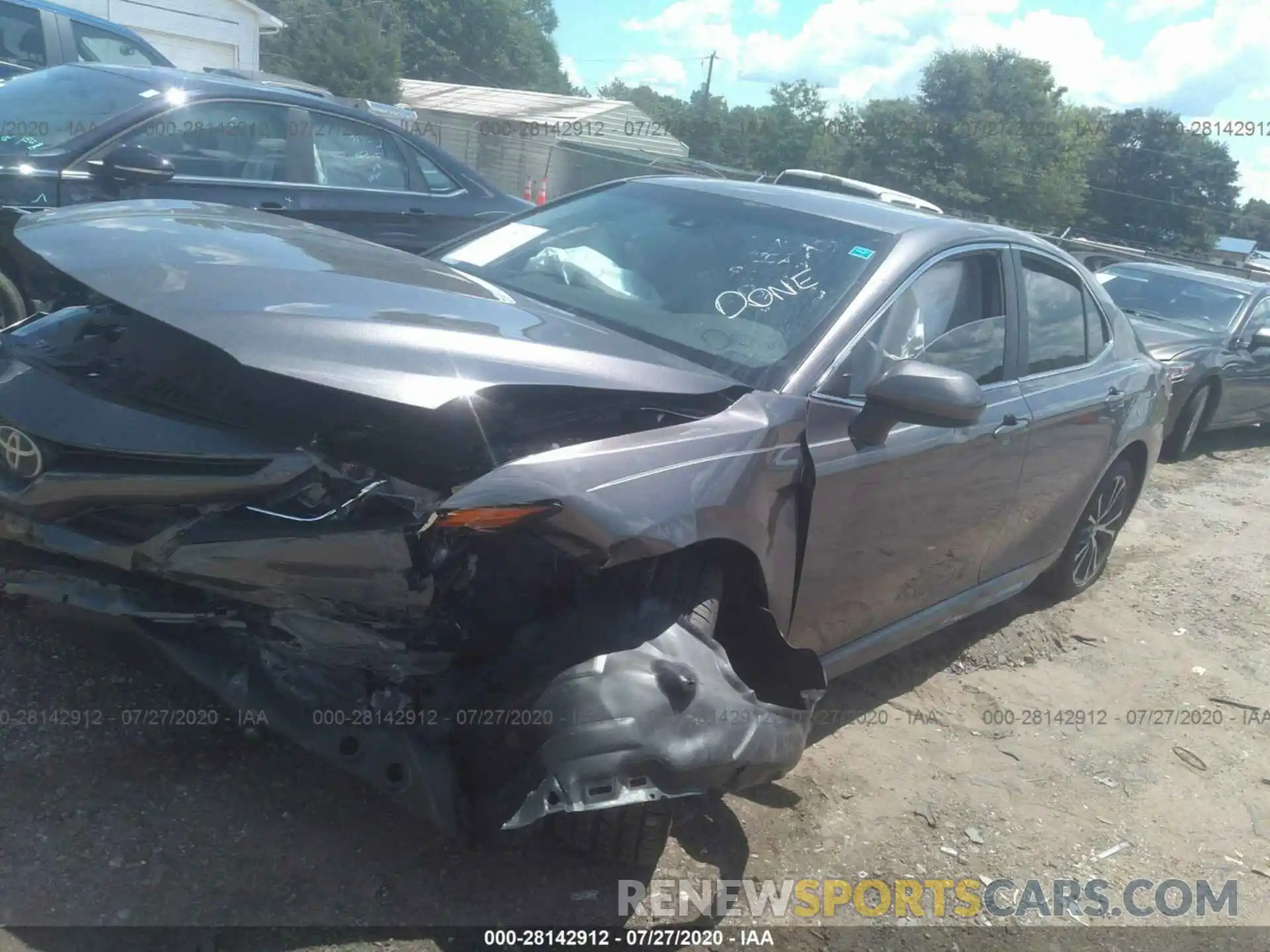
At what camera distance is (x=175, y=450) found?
2.42 m

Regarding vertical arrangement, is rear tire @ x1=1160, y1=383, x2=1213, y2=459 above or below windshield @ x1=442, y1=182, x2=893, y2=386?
below

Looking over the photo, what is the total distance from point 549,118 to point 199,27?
9.56 metres

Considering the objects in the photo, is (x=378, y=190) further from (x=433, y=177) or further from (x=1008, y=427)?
(x=1008, y=427)

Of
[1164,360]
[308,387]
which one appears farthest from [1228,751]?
[1164,360]

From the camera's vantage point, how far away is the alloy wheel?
5.21 m

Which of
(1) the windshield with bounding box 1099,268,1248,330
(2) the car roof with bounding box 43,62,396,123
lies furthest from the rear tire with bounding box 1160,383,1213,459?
(2) the car roof with bounding box 43,62,396,123

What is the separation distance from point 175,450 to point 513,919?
4.45 feet

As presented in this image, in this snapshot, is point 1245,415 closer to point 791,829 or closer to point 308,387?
point 791,829

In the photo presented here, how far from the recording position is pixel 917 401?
9.82 ft

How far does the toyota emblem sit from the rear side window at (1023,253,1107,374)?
10.7 feet

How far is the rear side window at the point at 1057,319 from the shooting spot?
4.14 meters

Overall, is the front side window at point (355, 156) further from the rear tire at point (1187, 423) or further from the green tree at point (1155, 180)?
the green tree at point (1155, 180)

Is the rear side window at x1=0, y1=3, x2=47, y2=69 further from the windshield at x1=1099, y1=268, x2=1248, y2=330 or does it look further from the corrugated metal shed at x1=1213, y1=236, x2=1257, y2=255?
the corrugated metal shed at x1=1213, y1=236, x2=1257, y2=255

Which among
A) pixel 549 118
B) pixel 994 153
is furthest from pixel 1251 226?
pixel 549 118
